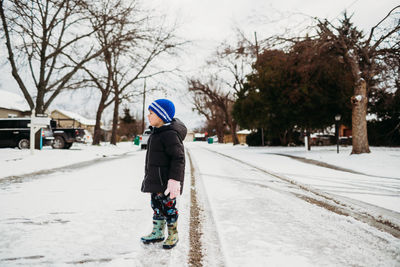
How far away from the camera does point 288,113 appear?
62.2 ft

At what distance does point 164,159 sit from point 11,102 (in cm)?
4879

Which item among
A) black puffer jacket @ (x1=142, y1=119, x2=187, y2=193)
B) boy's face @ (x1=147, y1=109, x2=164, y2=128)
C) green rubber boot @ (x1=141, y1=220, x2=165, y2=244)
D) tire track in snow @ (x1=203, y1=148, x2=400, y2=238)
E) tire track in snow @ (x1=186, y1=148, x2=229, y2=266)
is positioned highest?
boy's face @ (x1=147, y1=109, x2=164, y2=128)

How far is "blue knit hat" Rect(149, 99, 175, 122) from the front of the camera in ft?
8.12

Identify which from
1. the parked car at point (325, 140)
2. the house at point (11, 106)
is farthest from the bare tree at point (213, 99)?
the house at point (11, 106)

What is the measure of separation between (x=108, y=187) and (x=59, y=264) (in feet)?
10.7

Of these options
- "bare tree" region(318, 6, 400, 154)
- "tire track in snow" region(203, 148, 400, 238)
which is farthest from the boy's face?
"bare tree" region(318, 6, 400, 154)

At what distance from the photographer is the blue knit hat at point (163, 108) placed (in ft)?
8.12

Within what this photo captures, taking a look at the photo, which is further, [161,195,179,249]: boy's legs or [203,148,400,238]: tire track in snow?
[203,148,400,238]: tire track in snow

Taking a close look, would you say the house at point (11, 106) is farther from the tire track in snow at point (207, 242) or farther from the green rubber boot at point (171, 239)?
the green rubber boot at point (171, 239)

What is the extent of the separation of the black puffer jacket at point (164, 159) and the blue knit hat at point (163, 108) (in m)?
0.09

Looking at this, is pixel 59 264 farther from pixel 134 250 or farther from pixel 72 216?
pixel 72 216

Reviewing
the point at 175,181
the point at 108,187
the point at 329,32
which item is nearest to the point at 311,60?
the point at 329,32

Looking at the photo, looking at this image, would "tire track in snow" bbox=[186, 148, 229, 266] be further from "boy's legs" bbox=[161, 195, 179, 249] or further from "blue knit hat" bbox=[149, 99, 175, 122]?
"blue knit hat" bbox=[149, 99, 175, 122]

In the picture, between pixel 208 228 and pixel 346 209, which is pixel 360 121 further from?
pixel 208 228
